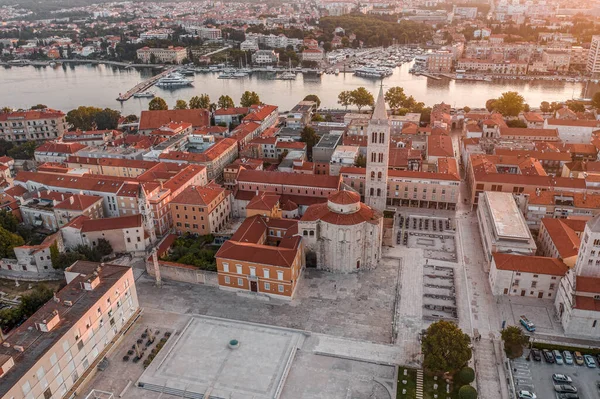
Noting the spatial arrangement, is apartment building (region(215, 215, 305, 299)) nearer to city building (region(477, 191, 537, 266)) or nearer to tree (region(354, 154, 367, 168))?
city building (region(477, 191, 537, 266))

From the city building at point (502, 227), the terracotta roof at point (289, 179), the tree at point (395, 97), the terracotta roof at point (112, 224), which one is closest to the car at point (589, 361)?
the city building at point (502, 227)

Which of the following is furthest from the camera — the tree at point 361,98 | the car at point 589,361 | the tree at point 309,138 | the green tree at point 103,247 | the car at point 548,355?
the tree at point 361,98

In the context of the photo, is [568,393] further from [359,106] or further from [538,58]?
[538,58]

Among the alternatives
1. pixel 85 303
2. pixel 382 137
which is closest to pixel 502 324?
pixel 382 137

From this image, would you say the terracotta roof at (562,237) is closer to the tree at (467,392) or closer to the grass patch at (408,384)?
the tree at (467,392)

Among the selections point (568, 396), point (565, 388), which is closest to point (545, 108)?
point (565, 388)

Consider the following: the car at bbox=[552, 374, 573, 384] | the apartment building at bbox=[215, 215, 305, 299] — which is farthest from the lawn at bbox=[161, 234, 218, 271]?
the car at bbox=[552, 374, 573, 384]
